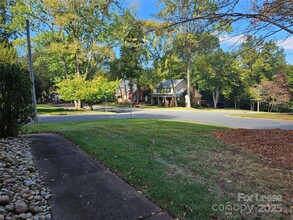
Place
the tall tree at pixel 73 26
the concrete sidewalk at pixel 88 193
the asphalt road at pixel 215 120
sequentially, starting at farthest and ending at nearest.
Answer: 1. the tall tree at pixel 73 26
2. the asphalt road at pixel 215 120
3. the concrete sidewalk at pixel 88 193

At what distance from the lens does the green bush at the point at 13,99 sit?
6.06m

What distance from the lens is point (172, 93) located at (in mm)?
40938

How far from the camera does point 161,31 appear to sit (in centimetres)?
480

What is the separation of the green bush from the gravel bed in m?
1.81

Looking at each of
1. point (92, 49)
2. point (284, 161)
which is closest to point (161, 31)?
point (284, 161)

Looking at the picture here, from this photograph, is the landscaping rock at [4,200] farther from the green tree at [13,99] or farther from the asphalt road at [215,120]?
the asphalt road at [215,120]

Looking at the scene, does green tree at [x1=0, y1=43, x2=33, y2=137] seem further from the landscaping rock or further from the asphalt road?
the asphalt road

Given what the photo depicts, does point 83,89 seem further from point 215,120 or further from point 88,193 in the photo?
point 88,193

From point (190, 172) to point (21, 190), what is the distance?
2.66 meters

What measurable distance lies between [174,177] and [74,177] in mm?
1692

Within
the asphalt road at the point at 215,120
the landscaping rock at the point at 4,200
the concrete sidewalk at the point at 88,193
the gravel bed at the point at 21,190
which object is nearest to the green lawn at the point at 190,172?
the concrete sidewalk at the point at 88,193

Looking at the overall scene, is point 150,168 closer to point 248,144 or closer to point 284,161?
point 284,161

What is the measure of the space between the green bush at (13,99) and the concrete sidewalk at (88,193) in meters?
2.37

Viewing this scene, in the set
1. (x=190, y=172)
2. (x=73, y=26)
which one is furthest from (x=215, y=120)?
(x=73, y=26)
